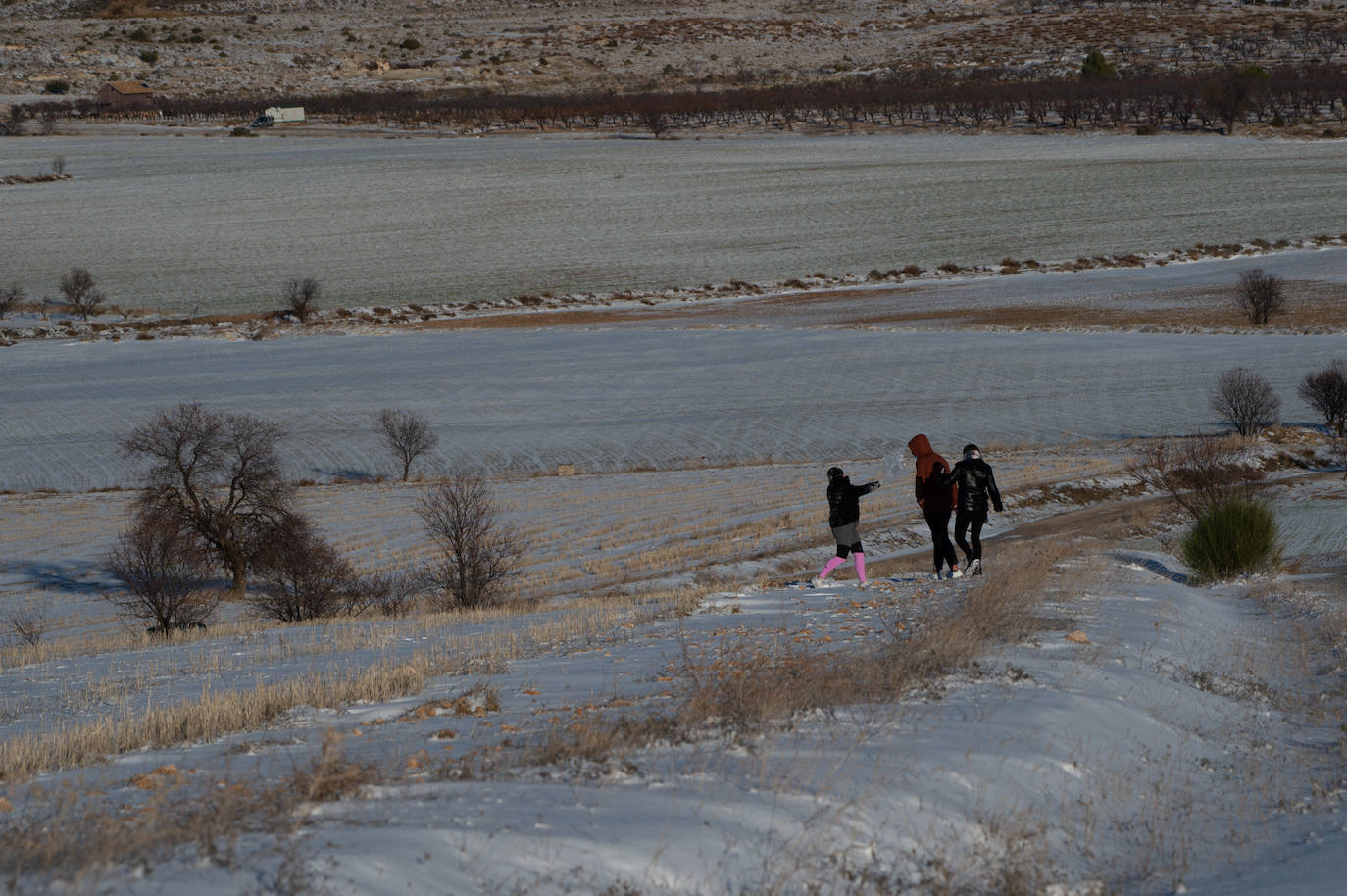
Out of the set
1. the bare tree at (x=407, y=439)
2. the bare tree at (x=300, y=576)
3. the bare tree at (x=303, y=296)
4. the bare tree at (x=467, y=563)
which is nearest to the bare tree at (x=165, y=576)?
the bare tree at (x=300, y=576)

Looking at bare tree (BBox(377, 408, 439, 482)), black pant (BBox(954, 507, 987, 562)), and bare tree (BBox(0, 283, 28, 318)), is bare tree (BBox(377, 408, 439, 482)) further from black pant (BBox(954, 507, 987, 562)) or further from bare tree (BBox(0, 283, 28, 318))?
bare tree (BBox(0, 283, 28, 318))

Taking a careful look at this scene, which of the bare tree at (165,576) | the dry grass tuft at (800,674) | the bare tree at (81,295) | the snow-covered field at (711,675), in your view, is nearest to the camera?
the snow-covered field at (711,675)

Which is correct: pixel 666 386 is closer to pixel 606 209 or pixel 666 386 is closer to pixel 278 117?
pixel 606 209

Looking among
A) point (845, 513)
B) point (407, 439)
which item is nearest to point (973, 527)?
point (845, 513)

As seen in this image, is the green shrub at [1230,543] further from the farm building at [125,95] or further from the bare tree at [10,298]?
the farm building at [125,95]

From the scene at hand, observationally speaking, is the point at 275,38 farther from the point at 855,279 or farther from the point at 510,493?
the point at 510,493

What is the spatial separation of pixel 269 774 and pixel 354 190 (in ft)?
316

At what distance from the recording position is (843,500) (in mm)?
14852

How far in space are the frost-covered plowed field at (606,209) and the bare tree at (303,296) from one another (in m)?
1.09

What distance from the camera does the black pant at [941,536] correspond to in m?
14.5

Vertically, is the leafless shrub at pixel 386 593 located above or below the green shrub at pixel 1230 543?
below

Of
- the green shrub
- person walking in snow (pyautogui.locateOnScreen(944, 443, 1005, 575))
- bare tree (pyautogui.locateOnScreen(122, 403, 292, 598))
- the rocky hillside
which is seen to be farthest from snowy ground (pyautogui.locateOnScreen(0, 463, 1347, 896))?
the rocky hillside

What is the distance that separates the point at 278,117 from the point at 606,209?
62086mm

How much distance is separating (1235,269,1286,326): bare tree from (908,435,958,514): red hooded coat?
128ft
